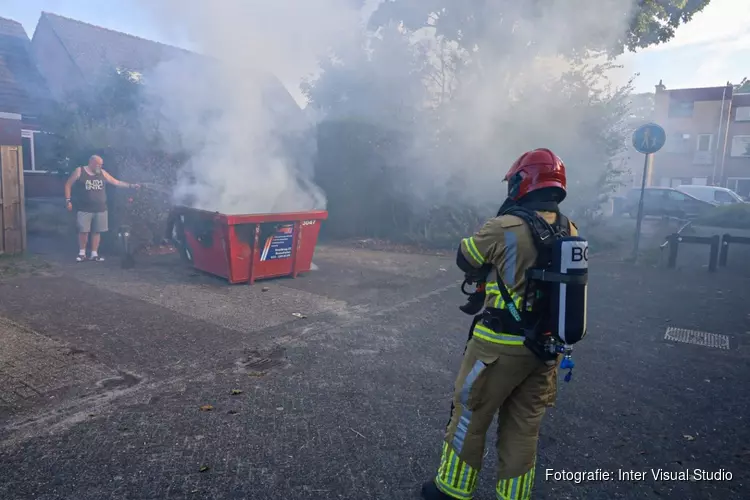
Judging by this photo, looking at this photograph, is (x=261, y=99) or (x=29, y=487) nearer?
(x=29, y=487)

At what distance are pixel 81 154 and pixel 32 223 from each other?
2.31 metres

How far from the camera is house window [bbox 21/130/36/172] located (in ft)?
41.2

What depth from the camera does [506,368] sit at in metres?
2.22

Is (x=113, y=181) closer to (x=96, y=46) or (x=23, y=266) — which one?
(x=23, y=266)

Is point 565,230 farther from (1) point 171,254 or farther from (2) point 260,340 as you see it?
(1) point 171,254

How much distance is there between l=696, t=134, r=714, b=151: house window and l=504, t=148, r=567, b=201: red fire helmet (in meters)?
37.1

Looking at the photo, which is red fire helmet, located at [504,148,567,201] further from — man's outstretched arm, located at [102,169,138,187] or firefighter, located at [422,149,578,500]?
man's outstretched arm, located at [102,169,138,187]

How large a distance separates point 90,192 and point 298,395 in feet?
19.3

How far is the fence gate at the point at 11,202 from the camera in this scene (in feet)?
24.7

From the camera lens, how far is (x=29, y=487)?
246 centimetres

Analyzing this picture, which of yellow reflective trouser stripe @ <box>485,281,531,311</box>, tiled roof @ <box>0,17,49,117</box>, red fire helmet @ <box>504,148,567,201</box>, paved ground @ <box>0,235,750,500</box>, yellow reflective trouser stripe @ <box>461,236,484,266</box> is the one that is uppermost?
tiled roof @ <box>0,17,49,117</box>

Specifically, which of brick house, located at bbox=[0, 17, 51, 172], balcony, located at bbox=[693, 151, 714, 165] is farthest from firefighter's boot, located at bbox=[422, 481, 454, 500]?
balcony, located at bbox=[693, 151, 714, 165]

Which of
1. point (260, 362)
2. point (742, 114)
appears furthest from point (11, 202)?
point (742, 114)

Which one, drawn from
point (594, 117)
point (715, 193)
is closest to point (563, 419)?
point (594, 117)
